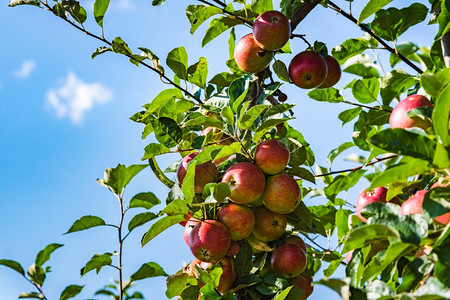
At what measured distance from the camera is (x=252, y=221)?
2193 mm

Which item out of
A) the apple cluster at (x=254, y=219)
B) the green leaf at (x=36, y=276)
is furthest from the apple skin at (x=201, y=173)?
the green leaf at (x=36, y=276)

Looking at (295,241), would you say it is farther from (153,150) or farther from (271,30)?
(271,30)

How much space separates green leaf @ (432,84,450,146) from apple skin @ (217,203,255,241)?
0.89 m

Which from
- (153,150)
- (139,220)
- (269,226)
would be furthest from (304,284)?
(153,150)

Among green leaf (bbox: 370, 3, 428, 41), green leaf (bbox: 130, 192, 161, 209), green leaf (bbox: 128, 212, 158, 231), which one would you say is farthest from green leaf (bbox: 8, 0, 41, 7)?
green leaf (bbox: 370, 3, 428, 41)

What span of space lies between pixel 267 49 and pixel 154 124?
597 millimetres

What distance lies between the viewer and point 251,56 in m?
2.48

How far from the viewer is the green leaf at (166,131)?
238 centimetres

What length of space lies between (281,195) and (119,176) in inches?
30.4

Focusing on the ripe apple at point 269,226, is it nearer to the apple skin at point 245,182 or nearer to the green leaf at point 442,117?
the apple skin at point 245,182

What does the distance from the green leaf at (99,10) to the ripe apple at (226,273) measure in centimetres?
137

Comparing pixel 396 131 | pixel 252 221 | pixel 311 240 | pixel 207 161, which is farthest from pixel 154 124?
pixel 396 131

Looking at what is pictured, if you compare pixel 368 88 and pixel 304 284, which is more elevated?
pixel 368 88

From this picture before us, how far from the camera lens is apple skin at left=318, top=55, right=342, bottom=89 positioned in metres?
2.65
